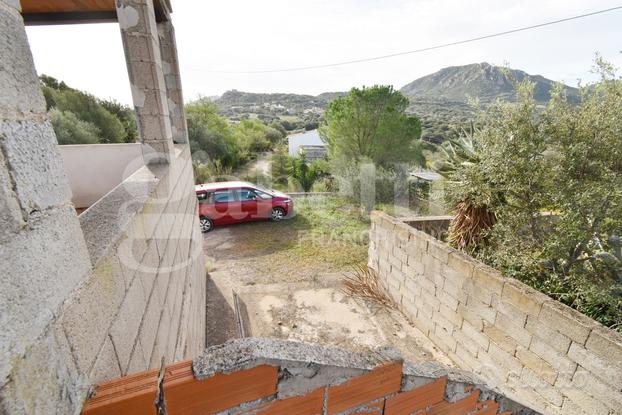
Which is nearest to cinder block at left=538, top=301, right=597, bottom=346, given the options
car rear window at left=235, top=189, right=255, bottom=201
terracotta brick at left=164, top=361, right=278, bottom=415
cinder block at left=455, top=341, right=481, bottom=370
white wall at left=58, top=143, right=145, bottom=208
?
cinder block at left=455, top=341, right=481, bottom=370

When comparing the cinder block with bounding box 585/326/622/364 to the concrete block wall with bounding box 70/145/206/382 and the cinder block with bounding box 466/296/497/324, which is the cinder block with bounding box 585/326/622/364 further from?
the concrete block wall with bounding box 70/145/206/382

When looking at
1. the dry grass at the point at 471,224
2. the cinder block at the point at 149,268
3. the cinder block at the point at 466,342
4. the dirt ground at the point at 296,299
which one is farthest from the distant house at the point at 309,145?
the cinder block at the point at 149,268

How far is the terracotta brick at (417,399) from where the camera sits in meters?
1.21

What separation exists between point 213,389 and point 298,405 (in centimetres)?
33

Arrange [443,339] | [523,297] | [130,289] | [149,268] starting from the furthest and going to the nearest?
[443,339], [523,297], [149,268], [130,289]

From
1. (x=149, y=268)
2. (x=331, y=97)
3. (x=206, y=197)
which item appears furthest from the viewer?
(x=331, y=97)

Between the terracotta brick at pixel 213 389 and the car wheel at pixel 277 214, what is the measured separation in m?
9.17

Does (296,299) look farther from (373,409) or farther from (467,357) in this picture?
(373,409)

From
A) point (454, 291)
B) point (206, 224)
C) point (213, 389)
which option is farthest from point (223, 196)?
point (213, 389)

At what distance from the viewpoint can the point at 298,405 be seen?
1.00 meters

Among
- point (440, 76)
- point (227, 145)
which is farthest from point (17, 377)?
point (440, 76)

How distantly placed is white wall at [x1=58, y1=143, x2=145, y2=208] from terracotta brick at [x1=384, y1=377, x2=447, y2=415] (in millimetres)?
5025

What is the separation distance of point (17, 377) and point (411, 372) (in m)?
1.30

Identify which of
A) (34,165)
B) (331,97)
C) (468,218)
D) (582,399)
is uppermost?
(331,97)
